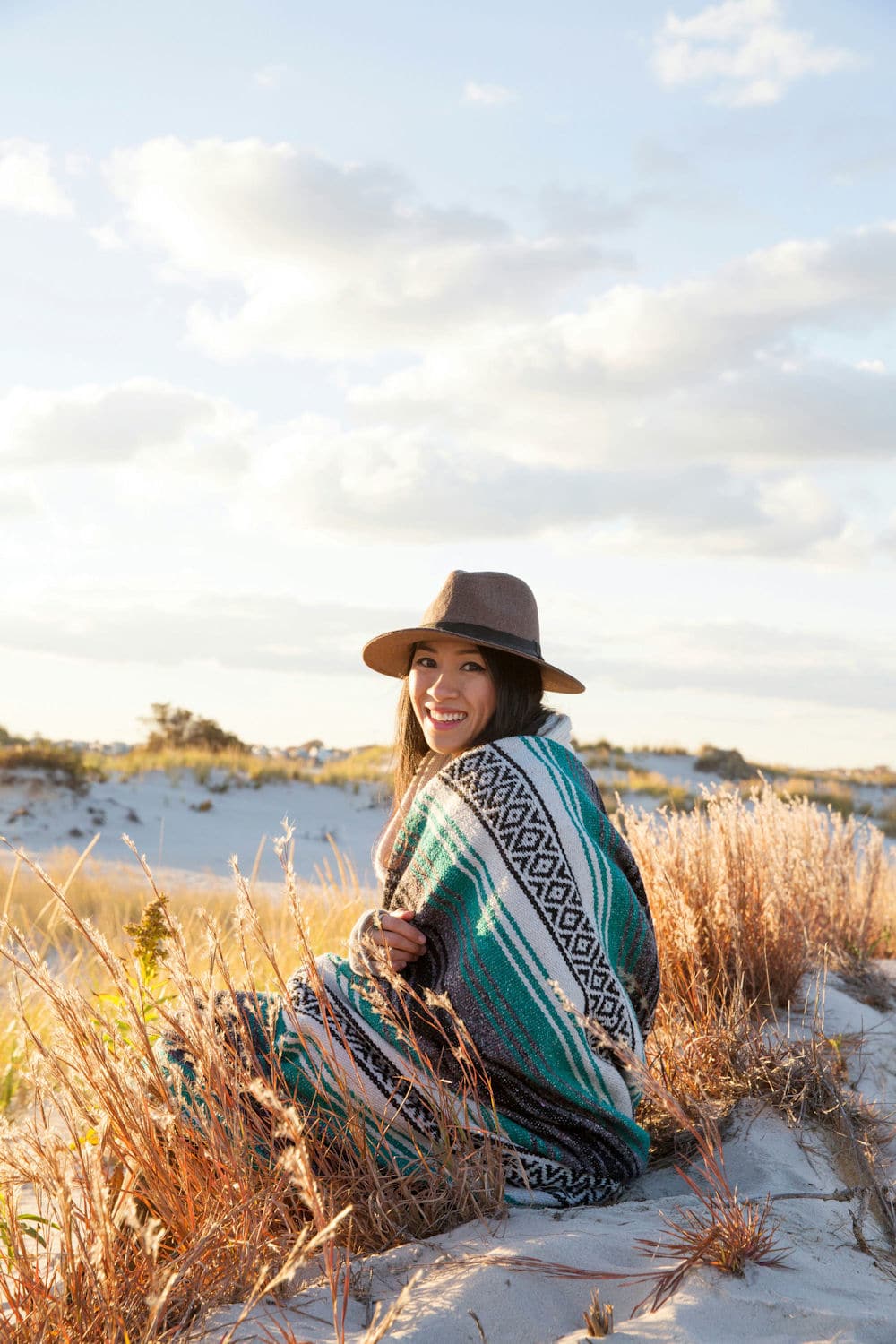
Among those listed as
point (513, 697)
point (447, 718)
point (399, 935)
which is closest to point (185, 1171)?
point (399, 935)

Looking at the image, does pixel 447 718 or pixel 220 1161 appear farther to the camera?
pixel 447 718

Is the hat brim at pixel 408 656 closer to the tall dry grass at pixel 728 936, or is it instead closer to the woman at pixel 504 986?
the woman at pixel 504 986

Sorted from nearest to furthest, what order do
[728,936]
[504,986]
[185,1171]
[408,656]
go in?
[185,1171], [504,986], [408,656], [728,936]

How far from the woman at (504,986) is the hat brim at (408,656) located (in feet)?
1.22

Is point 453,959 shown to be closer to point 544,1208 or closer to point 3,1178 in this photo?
point 544,1208

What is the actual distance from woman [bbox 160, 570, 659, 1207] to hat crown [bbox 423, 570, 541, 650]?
466mm

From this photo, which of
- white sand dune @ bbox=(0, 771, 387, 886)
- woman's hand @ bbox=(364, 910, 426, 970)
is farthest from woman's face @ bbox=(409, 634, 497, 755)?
white sand dune @ bbox=(0, 771, 387, 886)

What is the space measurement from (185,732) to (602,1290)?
22.6 metres

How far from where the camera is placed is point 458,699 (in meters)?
3.38

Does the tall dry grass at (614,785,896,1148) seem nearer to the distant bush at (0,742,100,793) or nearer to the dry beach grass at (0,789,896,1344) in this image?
the dry beach grass at (0,789,896,1344)

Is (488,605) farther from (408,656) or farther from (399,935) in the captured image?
(399,935)

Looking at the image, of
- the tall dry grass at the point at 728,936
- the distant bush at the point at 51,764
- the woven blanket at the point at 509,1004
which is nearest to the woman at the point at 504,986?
the woven blanket at the point at 509,1004

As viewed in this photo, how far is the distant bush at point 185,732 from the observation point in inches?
930

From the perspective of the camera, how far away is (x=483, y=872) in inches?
110
